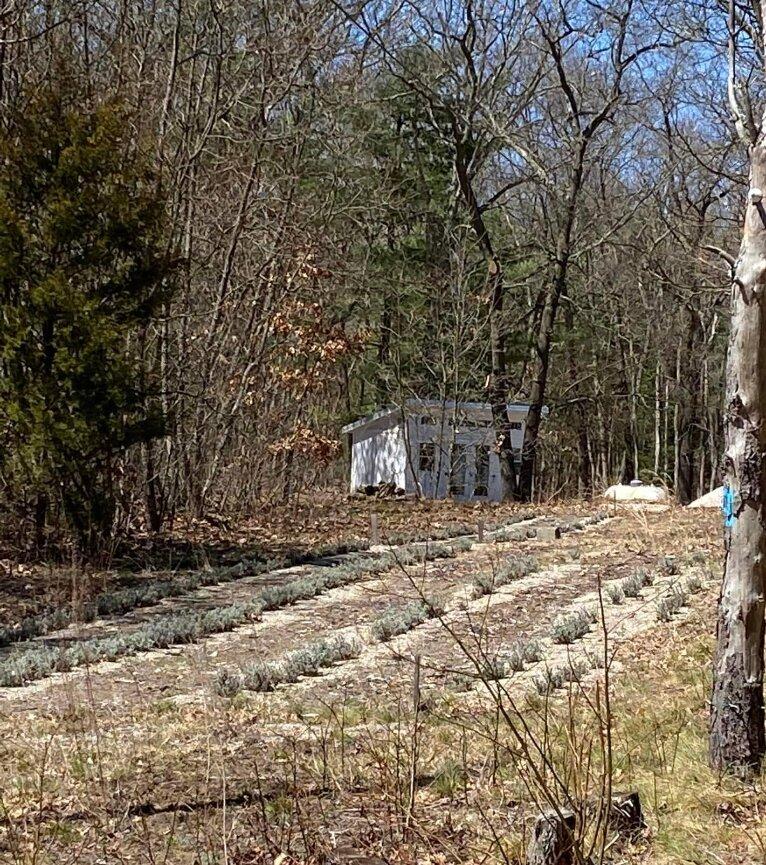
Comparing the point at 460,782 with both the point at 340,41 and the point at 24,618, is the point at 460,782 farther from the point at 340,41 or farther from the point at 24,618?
the point at 340,41

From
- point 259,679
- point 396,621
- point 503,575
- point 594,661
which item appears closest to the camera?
point 259,679

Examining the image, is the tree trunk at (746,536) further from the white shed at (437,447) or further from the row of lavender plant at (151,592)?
the white shed at (437,447)

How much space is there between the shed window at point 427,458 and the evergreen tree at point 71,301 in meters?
13.7

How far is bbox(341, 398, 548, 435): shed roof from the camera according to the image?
25969 millimetres

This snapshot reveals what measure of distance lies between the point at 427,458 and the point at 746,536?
2250 centimetres

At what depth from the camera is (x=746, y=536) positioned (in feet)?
14.7

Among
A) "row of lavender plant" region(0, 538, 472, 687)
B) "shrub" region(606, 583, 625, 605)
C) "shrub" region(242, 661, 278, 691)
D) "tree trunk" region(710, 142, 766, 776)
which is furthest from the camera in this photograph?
"shrub" region(606, 583, 625, 605)

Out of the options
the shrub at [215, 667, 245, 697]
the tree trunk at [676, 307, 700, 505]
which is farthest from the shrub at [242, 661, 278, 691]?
the tree trunk at [676, 307, 700, 505]

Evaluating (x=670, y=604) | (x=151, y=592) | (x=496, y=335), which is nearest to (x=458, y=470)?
(x=496, y=335)

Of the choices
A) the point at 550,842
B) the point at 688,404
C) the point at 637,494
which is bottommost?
the point at 550,842

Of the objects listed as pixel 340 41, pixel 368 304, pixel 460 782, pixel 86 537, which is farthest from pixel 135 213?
pixel 368 304

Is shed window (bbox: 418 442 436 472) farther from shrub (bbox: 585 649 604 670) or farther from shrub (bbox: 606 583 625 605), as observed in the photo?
shrub (bbox: 585 649 604 670)

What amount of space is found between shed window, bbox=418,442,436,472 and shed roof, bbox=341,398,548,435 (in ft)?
3.51

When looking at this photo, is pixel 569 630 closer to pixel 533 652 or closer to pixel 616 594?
pixel 533 652
